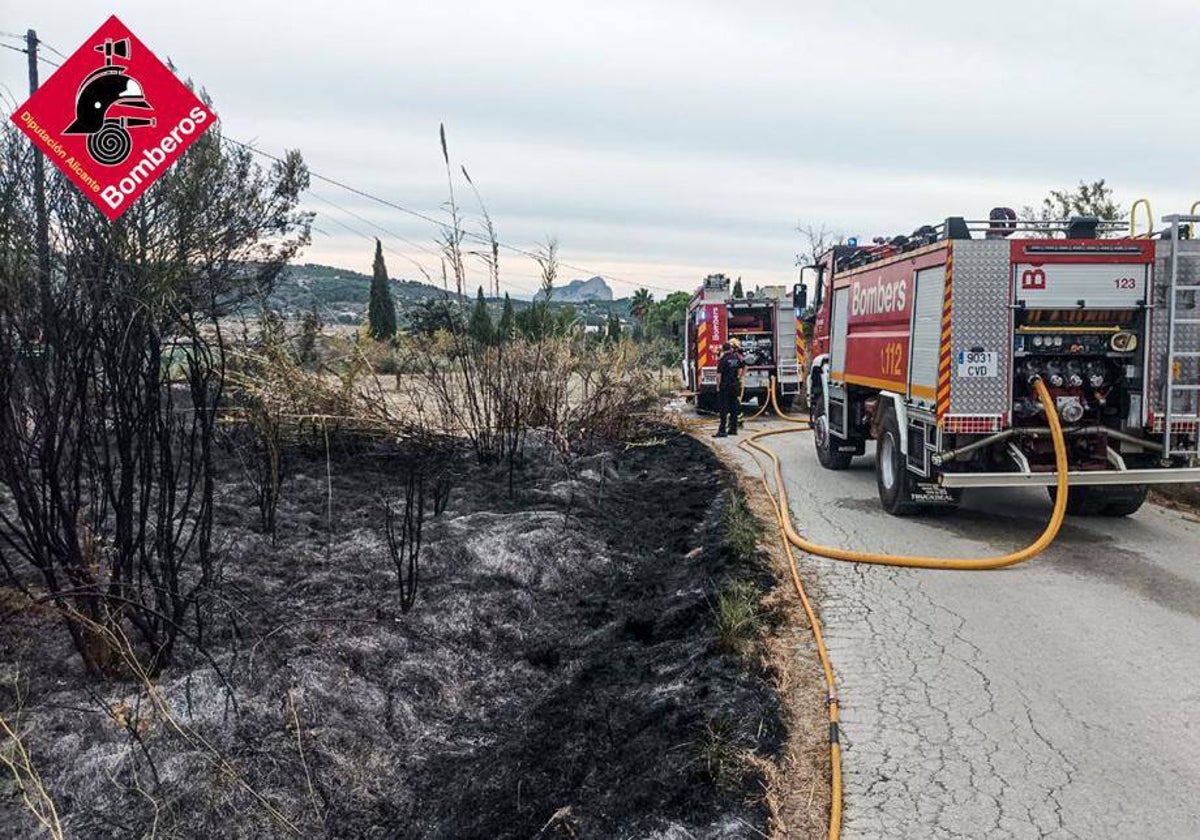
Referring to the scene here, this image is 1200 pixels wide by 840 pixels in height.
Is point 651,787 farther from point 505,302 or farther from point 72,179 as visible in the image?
point 505,302

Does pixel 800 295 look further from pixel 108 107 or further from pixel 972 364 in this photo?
pixel 108 107

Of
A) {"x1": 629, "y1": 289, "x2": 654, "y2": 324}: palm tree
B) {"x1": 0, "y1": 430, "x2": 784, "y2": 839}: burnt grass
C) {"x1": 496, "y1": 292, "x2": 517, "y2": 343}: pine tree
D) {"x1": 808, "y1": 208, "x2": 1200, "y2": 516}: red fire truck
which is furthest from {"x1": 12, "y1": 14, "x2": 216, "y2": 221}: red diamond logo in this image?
{"x1": 629, "y1": 289, "x2": 654, "y2": 324}: palm tree

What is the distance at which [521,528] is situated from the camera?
A: 7.62 metres

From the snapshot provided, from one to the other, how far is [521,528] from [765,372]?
49.0 ft

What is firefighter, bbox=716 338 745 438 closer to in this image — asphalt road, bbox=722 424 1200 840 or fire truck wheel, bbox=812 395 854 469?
fire truck wheel, bbox=812 395 854 469

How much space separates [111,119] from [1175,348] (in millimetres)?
8786

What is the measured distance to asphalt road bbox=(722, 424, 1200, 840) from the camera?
3750 mm

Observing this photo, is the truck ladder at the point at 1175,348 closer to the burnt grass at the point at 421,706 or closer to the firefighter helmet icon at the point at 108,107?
the burnt grass at the point at 421,706

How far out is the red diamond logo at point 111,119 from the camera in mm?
4645

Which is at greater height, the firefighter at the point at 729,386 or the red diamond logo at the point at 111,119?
the red diamond logo at the point at 111,119

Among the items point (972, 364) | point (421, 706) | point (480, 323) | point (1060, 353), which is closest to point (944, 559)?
point (972, 364)

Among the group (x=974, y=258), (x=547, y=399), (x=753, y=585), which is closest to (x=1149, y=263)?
(x=974, y=258)

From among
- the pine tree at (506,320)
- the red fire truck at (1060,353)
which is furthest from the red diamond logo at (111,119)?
the red fire truck at (1060,353)

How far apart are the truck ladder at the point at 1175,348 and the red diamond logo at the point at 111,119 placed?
8144 millimetres
